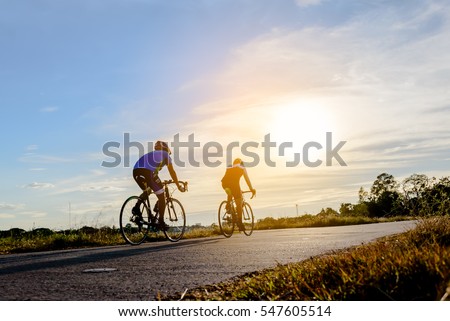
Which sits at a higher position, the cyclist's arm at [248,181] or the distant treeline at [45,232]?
the cyclist's arm at [248,181]

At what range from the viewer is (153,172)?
12.7 m

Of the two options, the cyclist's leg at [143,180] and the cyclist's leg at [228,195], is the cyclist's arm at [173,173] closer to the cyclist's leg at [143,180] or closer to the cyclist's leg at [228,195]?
the cyclist's leg at [143,180]

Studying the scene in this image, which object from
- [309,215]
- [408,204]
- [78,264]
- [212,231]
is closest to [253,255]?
[78,264]

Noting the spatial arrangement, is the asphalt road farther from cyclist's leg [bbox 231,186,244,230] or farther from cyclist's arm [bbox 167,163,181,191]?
cyclist's leg [bbox 231,186,244,230]

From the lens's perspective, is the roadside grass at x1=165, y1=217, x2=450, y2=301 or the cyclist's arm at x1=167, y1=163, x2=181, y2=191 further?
the cyclist's arm at x1=167, y1=163, x2=181, y2=191

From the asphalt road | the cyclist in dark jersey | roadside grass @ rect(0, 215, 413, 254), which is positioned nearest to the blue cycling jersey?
roadside grass @ rect(0, 215, 413, 254)

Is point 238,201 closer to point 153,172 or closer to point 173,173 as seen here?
point 173,173

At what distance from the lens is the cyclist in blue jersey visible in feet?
41.3

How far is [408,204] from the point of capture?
1027 centimetres

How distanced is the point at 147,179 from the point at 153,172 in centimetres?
21

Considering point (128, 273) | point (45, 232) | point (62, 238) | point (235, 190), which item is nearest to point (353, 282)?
point (128, 273)

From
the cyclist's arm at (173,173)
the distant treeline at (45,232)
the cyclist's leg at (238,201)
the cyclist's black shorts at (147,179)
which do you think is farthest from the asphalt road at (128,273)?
the distant treeline at (45,232)

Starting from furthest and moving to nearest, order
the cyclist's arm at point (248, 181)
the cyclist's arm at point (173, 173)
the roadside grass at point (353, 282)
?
the cyclist's arm at point (248, 181)
the cyclist's arm at point (173, 173)
the roadside grass at point (353, 282)

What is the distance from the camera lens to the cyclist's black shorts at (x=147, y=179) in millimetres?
12594
